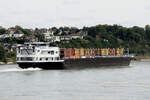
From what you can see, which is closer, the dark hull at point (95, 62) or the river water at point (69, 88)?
the river water at point (69, 88)

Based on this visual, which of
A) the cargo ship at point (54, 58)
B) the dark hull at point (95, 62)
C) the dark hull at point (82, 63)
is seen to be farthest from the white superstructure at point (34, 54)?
the dark hull at point (95, 62)

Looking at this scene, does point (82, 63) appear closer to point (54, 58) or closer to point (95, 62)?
point (95, 62)

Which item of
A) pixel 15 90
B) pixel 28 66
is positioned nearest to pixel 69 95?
pixel 15 90

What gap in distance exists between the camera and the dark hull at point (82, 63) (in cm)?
8149

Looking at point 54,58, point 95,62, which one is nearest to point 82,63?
point 95,62

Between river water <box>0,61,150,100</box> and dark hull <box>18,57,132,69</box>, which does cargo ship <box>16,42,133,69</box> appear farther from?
river water <box>0,61,150,100</box>

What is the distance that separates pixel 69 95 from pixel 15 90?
7.06 m

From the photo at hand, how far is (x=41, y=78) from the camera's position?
218 ft

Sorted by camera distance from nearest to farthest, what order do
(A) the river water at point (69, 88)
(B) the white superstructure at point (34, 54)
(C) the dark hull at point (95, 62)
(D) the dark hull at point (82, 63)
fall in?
(A) the river water at point (69, 88) → (D) the dark hull at point (82, 63) → (B) the white superstructure at point (34, 54) → (C) the dark hull at point (95, 62)

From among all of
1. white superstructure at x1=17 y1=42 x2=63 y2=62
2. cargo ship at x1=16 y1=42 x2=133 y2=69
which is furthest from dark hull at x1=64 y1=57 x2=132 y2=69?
white superstructure at x1=17 y1=42 x2=63 y2=62

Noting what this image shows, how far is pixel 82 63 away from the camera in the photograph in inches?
3720

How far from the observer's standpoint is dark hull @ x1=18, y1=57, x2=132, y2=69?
81494mm

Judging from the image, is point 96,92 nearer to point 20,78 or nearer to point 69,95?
point 69,95

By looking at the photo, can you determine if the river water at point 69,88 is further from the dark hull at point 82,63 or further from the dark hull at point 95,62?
the dark hull at point 95,62
